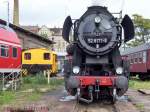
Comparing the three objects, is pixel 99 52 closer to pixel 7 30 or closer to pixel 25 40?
pixel 7 30

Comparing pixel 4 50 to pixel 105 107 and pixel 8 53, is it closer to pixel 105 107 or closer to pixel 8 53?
pixel 8 53

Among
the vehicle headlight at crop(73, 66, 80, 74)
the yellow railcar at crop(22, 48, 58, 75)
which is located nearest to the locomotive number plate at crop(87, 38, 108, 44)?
the vehicle headlight at crop(73, 66, 80, 74)

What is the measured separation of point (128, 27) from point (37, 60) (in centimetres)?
2770

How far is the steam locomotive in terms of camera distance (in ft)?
51.1

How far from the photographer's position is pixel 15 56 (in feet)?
89.4

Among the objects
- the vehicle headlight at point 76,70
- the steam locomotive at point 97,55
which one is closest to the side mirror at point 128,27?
the steam locomotive at point 97,55

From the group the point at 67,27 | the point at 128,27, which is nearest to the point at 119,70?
the point at 128,27

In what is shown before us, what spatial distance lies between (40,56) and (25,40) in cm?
1427

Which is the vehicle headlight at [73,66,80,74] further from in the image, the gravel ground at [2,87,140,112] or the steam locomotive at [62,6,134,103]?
the gravel ground at [2,87,140,112]

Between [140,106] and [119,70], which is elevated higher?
[119,70]

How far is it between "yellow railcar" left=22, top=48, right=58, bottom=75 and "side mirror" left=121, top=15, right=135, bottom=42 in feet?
87.6

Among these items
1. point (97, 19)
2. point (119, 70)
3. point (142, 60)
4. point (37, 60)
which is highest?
point (37, 60)

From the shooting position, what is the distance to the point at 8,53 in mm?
25781

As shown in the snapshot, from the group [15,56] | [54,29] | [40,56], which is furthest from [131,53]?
[54,29]
